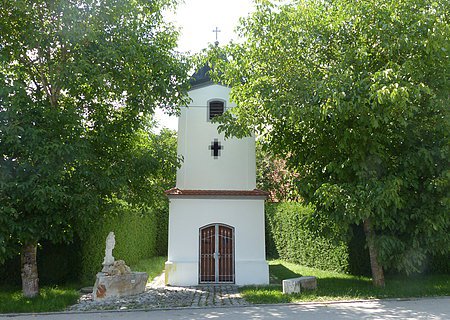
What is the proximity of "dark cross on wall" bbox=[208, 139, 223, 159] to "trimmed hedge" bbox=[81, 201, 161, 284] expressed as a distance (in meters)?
2.96

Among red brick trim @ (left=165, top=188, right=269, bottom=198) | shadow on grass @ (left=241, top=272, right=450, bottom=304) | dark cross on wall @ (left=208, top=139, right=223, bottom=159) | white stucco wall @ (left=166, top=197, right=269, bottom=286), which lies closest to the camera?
shadow on grass @ (left=241, top=272, right=450, bottom=304)

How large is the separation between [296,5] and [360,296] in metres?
7.83

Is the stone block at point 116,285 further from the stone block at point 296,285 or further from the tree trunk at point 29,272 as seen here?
the stone block at point 296,285

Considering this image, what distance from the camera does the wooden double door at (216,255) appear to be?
41.0ft

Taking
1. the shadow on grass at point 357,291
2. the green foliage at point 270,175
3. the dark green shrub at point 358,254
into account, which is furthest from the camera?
the green foliage at point 270,175

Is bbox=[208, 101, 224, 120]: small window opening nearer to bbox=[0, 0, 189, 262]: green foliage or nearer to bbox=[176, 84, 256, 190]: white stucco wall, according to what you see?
bbox=[176, 84, 256, 190]: white stucco wall

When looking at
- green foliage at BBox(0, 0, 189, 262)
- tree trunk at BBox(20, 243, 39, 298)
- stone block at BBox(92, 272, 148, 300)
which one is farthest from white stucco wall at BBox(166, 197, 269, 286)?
tree trunk at BBox(20, 243, 39, 298)

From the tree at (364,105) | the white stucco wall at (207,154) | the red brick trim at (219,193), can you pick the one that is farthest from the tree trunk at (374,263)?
the white stucco wall at (207,154)

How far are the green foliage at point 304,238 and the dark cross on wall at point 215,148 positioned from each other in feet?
11.0

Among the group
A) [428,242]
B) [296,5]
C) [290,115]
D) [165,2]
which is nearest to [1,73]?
[165,2]

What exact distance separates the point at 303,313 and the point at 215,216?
5.14 m

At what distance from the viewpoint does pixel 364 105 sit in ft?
28.9

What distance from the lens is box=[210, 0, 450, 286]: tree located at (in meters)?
8.84

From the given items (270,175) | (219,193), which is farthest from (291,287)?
(270,175)
